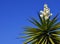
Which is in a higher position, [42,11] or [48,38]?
[42,11]

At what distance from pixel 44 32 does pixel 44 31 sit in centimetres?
10

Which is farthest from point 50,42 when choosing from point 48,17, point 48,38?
point 48,17

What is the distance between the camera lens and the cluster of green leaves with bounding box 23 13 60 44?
3278cm

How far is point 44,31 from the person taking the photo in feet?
110

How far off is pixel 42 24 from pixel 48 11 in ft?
5.24

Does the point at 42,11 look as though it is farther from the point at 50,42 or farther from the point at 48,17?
the point at 50,42

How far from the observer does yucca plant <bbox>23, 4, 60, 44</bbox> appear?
3260 cm

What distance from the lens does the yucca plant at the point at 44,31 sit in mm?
32597

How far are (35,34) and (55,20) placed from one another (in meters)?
2.44

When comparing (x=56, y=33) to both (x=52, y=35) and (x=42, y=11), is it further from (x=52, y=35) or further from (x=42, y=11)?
(x=42, y=11)

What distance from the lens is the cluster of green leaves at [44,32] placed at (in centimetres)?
3278

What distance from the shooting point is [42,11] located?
32.7 m

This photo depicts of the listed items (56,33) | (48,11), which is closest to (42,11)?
(48,11)

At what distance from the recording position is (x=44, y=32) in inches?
1315
